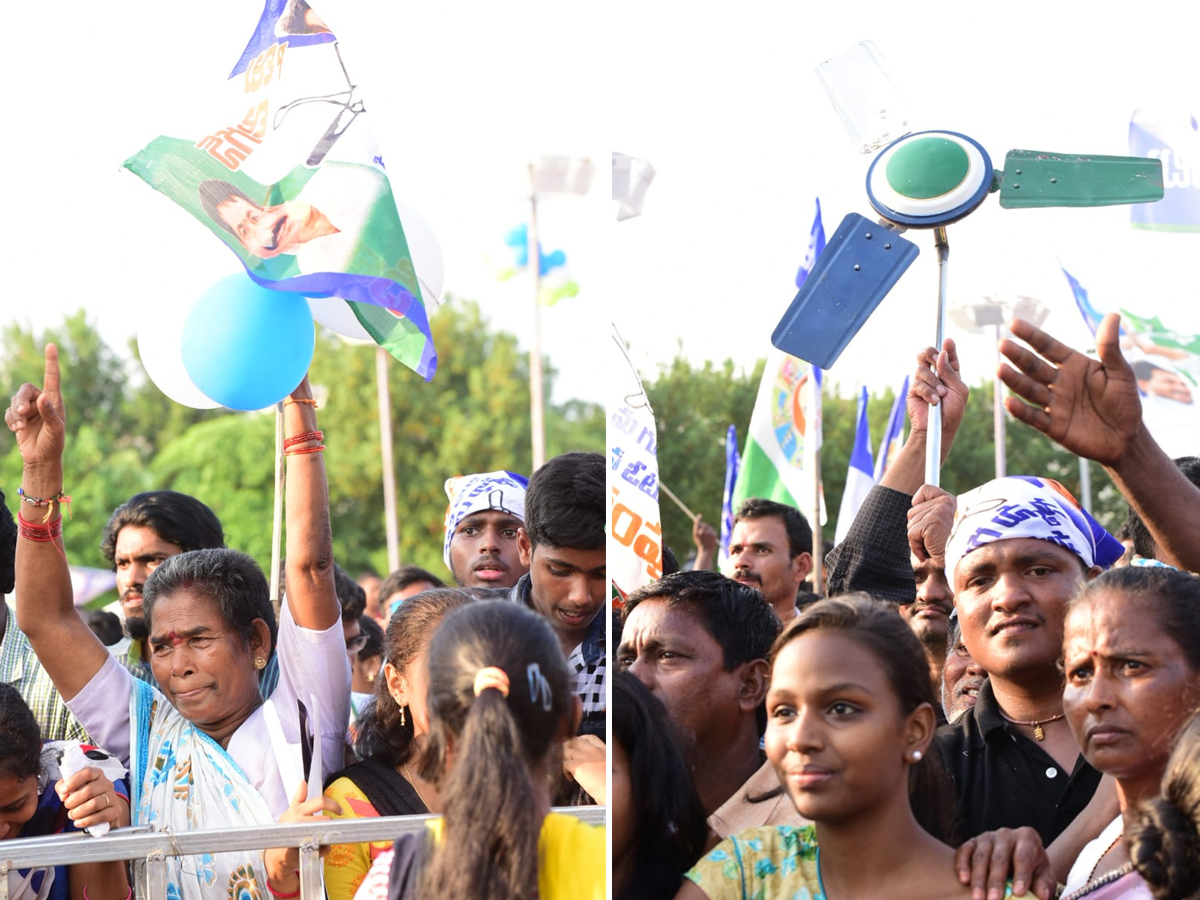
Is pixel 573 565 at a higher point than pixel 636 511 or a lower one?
lower

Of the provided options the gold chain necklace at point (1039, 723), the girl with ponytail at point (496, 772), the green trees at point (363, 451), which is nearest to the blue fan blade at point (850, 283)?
the gold chain necklace at point (1039, 723)

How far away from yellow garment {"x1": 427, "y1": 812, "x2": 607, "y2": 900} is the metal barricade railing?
1.36ft

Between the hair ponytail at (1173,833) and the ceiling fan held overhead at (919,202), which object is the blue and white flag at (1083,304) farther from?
the hair ponytail at (1173,833)

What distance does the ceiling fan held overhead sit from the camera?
359 cm

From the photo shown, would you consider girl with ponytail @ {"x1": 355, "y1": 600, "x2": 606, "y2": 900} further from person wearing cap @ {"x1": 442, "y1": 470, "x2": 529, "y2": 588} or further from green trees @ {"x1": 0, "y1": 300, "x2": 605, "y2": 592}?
green trees @ {"x1": 0, "y1": 300, "x2": 605, "y2": 592}

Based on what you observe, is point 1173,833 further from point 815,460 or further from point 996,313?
point 996,313

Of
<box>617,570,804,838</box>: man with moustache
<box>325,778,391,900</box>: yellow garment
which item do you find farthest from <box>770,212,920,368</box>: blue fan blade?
<box>325,778,391,900</box>: yellow garment

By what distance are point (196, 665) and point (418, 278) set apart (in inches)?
46.8

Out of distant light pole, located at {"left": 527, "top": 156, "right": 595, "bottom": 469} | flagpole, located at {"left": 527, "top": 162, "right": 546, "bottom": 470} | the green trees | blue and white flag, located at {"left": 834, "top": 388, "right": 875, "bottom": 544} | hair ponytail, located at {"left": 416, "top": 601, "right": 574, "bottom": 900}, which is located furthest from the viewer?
the green trees

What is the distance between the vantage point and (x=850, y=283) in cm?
362

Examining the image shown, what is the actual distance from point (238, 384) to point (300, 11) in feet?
3.15

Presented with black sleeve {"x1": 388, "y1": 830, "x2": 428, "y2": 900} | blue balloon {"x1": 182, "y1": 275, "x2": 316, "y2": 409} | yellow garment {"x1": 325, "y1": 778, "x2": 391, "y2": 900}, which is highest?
blue balloon {"x1": 182, "y1": 275, "x2": 316, "y2": 409}

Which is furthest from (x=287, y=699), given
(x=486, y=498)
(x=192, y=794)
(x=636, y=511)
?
(x=486, y=498)

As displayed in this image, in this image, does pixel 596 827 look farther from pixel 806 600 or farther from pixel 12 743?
pixel 806 600
